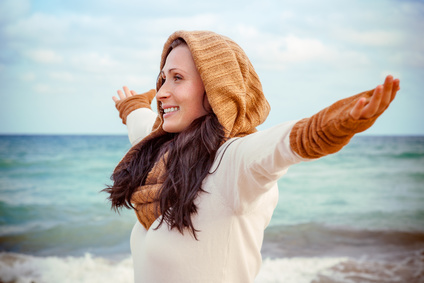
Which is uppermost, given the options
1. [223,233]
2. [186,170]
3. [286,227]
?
[186,170]

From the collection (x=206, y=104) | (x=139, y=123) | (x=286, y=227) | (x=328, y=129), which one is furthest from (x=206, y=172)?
(x=286, y=227)

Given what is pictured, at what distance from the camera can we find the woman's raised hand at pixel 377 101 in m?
0.76

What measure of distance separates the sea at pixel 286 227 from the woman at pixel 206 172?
646mm

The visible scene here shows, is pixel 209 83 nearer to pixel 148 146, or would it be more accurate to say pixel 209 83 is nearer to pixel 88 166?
pixel 148 146

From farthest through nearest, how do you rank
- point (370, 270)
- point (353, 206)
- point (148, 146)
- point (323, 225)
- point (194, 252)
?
point (353, 206) → point (323, 225) → point (370, 270) → point (148, 146) → point (194, 252)

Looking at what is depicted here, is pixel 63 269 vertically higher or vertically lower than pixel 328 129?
lower

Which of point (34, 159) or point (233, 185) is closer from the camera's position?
point (233, 185)

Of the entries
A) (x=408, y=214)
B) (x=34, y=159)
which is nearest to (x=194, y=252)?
(x=408, y=214)

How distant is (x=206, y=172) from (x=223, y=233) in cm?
19

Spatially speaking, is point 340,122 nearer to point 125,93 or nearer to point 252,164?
point 252,164

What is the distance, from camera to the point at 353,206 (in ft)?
29.7

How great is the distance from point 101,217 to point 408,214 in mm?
6103

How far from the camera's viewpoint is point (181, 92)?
4.51 ft

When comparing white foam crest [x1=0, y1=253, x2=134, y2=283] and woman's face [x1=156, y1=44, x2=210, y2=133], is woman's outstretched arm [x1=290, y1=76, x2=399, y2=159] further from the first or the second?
white foam crest [x1=0, y1=253, x2=134, y2=283]
